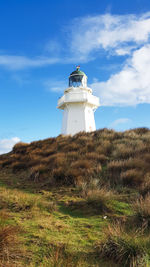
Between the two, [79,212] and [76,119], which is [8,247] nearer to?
[79,212]

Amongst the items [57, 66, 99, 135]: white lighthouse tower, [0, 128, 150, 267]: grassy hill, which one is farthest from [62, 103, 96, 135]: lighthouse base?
[0, 128, 150, 267]: grassy hill

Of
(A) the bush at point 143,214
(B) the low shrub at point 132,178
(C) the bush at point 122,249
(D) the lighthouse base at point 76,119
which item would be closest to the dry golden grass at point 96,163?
(B) the low shrub at point 132,178

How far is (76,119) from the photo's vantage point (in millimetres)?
24078

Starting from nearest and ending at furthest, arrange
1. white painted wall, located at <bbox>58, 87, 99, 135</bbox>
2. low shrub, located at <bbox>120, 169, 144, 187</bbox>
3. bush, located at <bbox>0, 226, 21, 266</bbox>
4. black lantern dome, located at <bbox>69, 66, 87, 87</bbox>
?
bush, located at <bbox>0, 226, 21, 266</bbox> → low shrub, located at <bbox>120, 169, 144, 187</bbox> → white painted wall, located at <bbox>58, 87, 99, 135</bbox> → black lantern dome, located at <bbox>69, 66, 87, 87</bbox>

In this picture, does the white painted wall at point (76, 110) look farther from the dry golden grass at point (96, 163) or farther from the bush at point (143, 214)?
the bush at point (143, 214)

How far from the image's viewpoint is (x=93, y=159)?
28.5ft

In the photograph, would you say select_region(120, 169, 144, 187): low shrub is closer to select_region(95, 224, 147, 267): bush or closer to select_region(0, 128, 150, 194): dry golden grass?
select_region(0, 128, 150, 194): dry golden grass

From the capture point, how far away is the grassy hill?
279cm

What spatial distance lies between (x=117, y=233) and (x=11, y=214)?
2.33m

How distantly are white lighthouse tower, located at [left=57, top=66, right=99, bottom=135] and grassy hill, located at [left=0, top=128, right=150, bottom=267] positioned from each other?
1388 cm

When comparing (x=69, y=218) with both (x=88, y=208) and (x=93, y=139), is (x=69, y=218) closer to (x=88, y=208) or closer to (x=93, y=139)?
(x=88, y=208)

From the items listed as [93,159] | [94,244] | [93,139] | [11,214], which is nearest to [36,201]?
[11,214]

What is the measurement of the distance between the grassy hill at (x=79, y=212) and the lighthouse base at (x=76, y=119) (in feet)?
45.1

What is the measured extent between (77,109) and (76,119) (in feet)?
4.13
